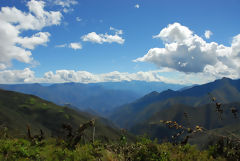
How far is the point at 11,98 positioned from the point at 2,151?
214069mm

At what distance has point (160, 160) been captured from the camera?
7.92 metres

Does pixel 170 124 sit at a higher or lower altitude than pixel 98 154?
higher

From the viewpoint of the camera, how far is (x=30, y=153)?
9.31m

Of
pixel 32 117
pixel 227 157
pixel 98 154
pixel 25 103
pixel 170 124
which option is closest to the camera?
pixel 170 124

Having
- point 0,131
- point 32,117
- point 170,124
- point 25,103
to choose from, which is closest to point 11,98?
point 25,103

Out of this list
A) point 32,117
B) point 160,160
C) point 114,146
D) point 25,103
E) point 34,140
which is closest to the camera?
point 160,160

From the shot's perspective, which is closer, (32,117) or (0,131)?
(0,131)

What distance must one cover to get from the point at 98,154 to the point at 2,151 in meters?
4.18

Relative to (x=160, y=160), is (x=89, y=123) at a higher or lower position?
higher

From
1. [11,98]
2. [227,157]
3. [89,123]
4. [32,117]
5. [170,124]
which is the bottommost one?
[32,117]

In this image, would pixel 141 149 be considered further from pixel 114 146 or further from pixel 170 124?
pixel 170 124

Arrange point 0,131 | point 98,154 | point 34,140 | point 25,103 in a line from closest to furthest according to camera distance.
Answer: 1. point 98,154
2. point 34,140
3. point 0,131
4. point 25,103

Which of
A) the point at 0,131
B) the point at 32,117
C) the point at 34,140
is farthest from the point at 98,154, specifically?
the point at 32,117

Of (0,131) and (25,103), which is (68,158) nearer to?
(0,131)
